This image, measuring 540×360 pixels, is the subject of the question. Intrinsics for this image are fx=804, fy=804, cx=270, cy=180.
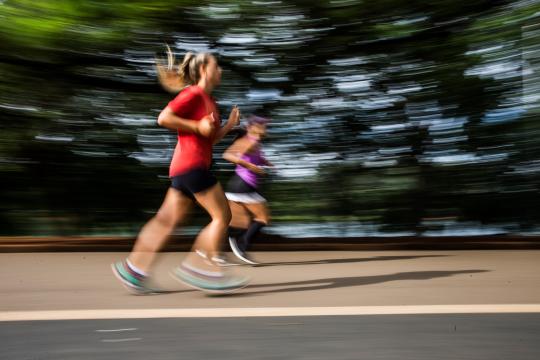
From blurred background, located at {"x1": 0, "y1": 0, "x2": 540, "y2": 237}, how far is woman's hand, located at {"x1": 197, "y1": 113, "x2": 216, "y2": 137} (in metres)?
3.62

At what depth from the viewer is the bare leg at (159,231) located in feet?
17.7

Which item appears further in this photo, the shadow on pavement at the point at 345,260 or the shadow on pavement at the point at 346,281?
the shadow on pavement at the point at 345,260

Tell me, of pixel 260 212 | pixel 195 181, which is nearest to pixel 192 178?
pixel 195 181

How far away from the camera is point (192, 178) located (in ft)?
17.4

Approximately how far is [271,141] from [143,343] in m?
4.98

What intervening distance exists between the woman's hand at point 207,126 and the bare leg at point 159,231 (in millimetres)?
498

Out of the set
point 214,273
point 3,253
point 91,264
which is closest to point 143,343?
point 214,273

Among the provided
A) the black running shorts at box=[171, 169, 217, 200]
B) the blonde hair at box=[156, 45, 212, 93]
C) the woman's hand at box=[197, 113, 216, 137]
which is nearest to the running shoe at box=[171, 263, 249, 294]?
the black running shorts at box=[171, 169, 217, 200]

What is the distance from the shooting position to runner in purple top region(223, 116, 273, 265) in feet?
24.0

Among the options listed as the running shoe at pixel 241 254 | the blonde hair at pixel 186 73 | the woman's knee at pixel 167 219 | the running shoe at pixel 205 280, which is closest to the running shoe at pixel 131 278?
the running shoe at pixel 205 280

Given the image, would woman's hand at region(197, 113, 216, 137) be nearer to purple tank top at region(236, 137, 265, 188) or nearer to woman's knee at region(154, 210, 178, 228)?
woman's knee at region(154, 210, 178, 228)

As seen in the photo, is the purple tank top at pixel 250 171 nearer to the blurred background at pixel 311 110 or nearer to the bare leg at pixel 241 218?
the bare leg at pixel 241 218

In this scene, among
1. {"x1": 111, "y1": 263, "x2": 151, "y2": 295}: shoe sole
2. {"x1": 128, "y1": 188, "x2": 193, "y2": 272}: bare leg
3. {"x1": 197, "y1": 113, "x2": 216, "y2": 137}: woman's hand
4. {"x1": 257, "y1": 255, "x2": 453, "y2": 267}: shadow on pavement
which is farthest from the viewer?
{"x1": 257, "y1": 255, "x2": 453, "y2": 267}: shadow on pavement

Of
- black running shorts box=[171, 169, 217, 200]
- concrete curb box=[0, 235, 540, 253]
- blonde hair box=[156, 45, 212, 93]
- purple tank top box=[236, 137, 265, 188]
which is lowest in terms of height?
concrete curb box=[0, 235, 540, 253]
